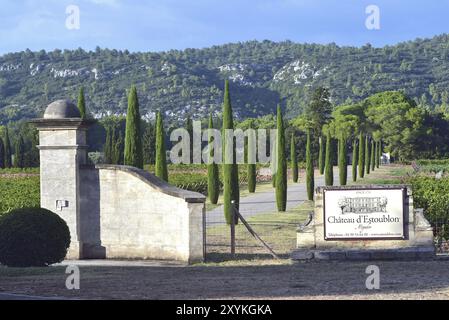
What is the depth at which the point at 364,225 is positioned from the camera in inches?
→ 626

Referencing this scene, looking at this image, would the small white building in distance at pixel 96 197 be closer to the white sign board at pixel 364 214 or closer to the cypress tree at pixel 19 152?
the white sign board at pixel 364 214

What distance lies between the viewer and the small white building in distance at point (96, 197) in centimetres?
1666

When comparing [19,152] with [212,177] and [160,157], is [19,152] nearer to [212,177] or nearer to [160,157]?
[212,177]

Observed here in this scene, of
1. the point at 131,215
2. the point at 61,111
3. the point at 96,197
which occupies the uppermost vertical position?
the point at 61,111

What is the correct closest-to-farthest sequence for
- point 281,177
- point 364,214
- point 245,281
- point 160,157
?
point 245,281
point 364,214
point 160,157
point 281,177

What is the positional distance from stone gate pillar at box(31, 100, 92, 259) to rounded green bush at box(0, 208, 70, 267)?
2.03 m

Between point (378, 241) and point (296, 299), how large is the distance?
6.13m

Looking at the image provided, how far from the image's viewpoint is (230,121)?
28766 mm

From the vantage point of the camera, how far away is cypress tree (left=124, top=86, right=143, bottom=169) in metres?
25.1

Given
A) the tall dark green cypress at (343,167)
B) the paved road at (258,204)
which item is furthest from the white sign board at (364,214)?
the tall dark green cypress at (343,167)

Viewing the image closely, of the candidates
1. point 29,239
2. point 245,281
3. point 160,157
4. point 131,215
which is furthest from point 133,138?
point 245,281

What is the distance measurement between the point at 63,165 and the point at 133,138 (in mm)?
8522
